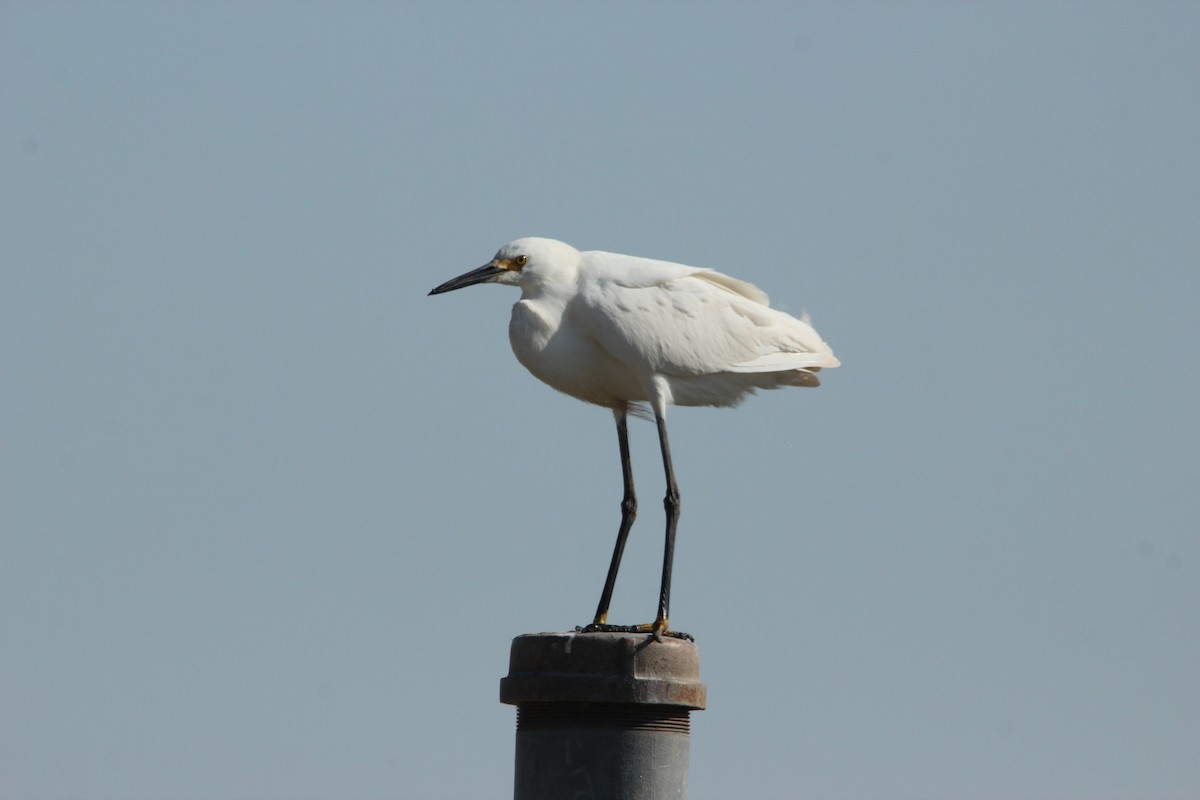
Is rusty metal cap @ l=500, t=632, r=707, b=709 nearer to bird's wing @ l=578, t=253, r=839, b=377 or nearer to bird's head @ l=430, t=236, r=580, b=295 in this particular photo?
bird's wing @ l=578, t=253, r=839, b=377

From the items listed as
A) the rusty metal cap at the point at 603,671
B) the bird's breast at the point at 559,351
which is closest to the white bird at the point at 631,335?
the bird's breast at the point at 559,351

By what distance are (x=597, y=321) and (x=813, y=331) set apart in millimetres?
1777

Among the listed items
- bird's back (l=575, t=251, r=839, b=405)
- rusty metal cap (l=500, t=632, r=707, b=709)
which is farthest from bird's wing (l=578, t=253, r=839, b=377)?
rusty metal cap (l=500, t=632, r=707, b=709)

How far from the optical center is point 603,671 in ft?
29.0

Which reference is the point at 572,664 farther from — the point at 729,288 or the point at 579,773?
the point at 729,288

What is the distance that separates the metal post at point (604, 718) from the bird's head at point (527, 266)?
2.65 meters

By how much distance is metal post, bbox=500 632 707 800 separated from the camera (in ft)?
28.7

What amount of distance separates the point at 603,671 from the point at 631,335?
2.41 meters

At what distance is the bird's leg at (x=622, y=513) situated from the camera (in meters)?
10.7

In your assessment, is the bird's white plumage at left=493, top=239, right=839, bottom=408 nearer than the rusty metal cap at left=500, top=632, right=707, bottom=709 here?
No

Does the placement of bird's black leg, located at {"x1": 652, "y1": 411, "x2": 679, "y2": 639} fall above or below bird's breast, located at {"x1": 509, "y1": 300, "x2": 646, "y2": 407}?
below

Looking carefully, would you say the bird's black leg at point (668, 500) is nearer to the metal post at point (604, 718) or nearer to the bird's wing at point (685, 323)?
the bird's wing at point (685, 323)

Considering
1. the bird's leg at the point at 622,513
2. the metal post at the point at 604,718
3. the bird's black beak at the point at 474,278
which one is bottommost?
the metal post at the point at 604,718

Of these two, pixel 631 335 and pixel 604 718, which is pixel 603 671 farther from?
pixel 631 335
